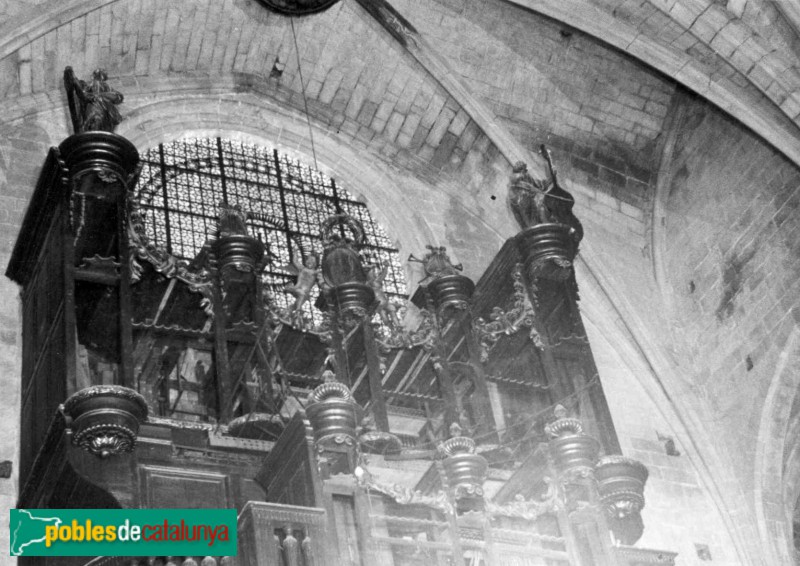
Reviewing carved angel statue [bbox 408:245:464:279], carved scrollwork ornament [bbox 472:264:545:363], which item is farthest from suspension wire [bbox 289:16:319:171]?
carved scrollwork ornament [bbox 472:264:545:363]

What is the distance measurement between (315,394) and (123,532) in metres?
1.68

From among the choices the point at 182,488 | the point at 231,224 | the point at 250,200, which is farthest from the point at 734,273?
the point at 182,488

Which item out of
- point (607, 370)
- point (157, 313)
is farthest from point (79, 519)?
point (607, 370)

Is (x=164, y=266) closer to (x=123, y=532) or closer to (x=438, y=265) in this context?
(x=123, y=532)

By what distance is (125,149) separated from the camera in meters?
11.7

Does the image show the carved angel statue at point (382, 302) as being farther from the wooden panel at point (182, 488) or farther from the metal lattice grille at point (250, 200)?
the wooden panel at point (182, 488)

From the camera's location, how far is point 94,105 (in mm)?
12391

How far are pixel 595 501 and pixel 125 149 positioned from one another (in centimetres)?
524

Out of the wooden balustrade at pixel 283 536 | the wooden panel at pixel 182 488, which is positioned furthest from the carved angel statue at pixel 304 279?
the wooden balustrade at pixel 283 536

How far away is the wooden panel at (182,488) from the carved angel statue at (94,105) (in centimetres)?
368

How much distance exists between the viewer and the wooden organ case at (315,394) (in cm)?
927

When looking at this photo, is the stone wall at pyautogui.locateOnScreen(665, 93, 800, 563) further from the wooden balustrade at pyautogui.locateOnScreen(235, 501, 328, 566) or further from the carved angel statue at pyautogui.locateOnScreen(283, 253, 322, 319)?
the wooden balustrade at pyautogui.locateOnScreen(235, 501, 328, 566)

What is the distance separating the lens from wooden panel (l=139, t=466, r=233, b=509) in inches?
380

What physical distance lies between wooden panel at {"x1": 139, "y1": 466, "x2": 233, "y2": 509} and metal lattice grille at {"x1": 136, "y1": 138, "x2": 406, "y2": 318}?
12.3 feet
